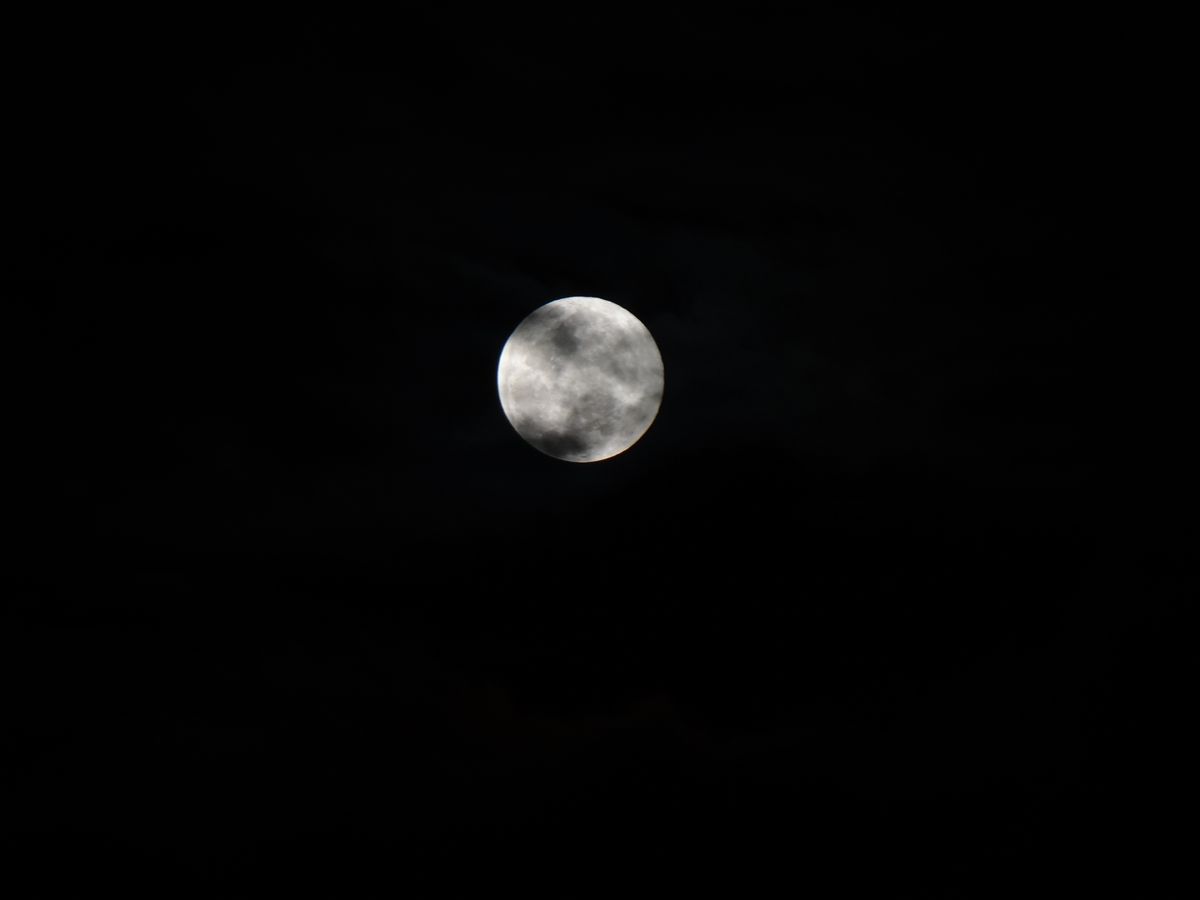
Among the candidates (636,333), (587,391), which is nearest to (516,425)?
(587,391)

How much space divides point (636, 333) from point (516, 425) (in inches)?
110

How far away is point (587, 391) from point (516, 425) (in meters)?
1.50

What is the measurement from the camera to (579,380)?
750 centimetres

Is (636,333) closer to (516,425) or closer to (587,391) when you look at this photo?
(587,391)

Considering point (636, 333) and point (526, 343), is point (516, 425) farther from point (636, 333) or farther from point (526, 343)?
point (636, 333)

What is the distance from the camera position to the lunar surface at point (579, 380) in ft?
24.5

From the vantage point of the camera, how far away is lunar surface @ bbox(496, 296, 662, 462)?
7.47 meters

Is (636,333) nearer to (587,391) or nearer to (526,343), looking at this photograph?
(587,391)

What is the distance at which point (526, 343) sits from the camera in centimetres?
775

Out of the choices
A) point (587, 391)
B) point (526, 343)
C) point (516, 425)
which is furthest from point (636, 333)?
point (516, 425)

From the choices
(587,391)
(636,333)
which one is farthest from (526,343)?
(636,333)

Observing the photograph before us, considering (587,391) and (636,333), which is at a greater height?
(636,333)

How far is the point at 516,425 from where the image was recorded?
788 centimetres

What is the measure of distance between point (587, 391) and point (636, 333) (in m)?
1.50
